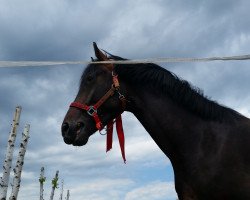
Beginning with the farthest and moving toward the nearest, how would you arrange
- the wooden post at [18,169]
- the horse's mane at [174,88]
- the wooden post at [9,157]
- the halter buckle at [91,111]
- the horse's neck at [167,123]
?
the wooden post at [18,169] → the wooden post at [9,157] → the halter buckle at [91,111] → the horse's mane at [174,88] → the horse's neck at [167,123]

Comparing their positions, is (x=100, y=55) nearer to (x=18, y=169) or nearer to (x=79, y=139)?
(x=79, y=139)

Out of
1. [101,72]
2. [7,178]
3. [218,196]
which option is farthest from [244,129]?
[7,178]

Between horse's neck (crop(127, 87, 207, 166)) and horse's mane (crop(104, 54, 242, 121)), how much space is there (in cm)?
11

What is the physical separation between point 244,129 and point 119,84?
207 cm

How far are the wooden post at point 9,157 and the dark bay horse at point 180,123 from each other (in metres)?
11.2

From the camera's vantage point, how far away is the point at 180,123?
6.38 meters

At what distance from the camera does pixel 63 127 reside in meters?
6.53

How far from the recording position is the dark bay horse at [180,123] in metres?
5.82

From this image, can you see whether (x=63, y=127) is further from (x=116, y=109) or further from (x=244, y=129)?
(x=244, y=129)

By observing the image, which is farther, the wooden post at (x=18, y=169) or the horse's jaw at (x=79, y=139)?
the wooden post at (x=18, y=169)

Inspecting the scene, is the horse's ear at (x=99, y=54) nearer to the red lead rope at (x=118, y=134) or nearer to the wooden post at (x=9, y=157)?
the red lead rope at (x=118, y=134)

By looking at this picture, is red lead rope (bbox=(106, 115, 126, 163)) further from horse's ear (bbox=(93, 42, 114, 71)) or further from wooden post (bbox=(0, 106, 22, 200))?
wooden post (bbox=(0, 106, 22, 200))

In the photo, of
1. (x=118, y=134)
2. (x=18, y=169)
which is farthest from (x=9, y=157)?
(x=118, y=134)

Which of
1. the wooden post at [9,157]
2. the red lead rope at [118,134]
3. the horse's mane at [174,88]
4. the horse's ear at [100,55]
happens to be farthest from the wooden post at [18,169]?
the horse's mane at [174,88]
